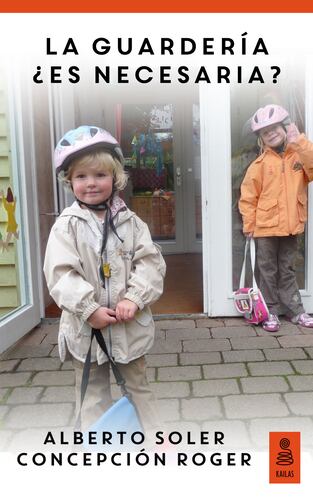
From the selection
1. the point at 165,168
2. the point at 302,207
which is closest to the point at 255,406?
the point at 302,207

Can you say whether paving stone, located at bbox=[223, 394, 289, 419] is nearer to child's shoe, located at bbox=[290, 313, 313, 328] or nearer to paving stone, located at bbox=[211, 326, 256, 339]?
paving stone, located at bbox=[211, 326, 256, 339]

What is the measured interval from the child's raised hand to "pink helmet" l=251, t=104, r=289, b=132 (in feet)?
0.22

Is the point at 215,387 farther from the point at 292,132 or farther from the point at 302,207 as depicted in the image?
the point at 292,132

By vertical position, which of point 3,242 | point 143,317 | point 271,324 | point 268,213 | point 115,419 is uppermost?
point 268,213

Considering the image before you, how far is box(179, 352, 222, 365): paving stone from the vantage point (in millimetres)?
2854

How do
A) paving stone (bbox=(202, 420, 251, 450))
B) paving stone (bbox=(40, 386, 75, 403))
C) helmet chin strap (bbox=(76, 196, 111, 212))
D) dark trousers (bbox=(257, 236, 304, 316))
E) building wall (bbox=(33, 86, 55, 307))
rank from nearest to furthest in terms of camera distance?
1. helmet chin strap (bbox=(76, 196, 111, 212))
2. paving stone (bbox=(202, 420, 251, 450))
3. paving stone (bbox=(40, 386, 75, 403))
4. dark trousers (bbox=(257, 236, 304, 316))
5. building wall (bbox=(33, 86, 55, 307))

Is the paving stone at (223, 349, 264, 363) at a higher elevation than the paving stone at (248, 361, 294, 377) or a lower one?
higher

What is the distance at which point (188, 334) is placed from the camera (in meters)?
3.34

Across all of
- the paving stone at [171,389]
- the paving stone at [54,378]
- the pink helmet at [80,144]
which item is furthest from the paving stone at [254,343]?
the pink helmet at [80,144]

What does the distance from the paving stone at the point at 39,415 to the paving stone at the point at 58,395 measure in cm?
5

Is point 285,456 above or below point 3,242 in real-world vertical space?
below

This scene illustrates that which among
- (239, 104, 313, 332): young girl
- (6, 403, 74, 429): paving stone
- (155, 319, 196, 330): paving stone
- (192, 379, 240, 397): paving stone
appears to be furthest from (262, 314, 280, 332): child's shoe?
(6, 403, 74, 429): paving stone

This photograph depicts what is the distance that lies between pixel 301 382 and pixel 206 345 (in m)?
0.73

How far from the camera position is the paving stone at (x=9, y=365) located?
2.87 metres
